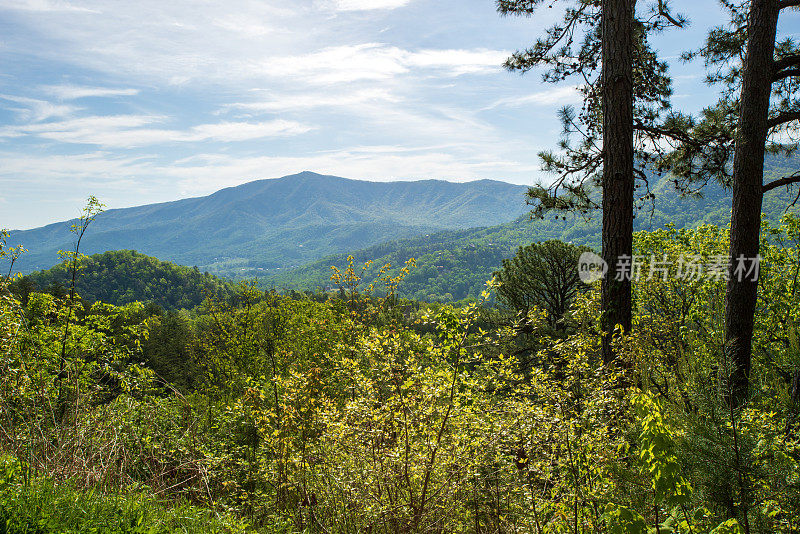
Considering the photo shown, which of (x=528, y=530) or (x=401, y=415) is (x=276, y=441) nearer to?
(x=401, y=415)

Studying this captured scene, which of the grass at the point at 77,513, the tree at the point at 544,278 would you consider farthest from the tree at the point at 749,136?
the tree at the point at 544,278

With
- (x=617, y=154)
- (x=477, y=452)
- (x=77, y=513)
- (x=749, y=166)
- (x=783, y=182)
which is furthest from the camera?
(x=783, y=182)

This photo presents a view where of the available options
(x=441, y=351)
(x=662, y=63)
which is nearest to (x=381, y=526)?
(x=441, y=351)

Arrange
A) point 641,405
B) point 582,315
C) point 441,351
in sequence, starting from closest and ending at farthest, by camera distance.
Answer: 1. point 641,405
2. point 441,351
3. point 582,315

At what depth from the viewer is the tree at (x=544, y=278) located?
14664mm

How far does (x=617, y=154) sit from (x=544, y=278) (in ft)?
33.4

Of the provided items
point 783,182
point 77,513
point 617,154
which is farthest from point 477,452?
point 783,182

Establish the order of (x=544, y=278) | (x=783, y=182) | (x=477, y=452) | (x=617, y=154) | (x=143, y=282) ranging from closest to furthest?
(x=477, y=452)
(x=617, y=154)
(x=783, y=182)
(x=544, y=278)
(x=143, y=282)

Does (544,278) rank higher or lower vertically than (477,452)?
higher

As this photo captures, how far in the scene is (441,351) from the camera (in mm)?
3900

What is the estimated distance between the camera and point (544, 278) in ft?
Answer: 48.9

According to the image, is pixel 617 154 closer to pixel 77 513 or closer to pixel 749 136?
pixel 749 136

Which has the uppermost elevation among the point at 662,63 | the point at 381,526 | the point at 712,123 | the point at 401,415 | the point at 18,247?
the point at 662,63

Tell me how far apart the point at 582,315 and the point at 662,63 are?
4.00 metres
